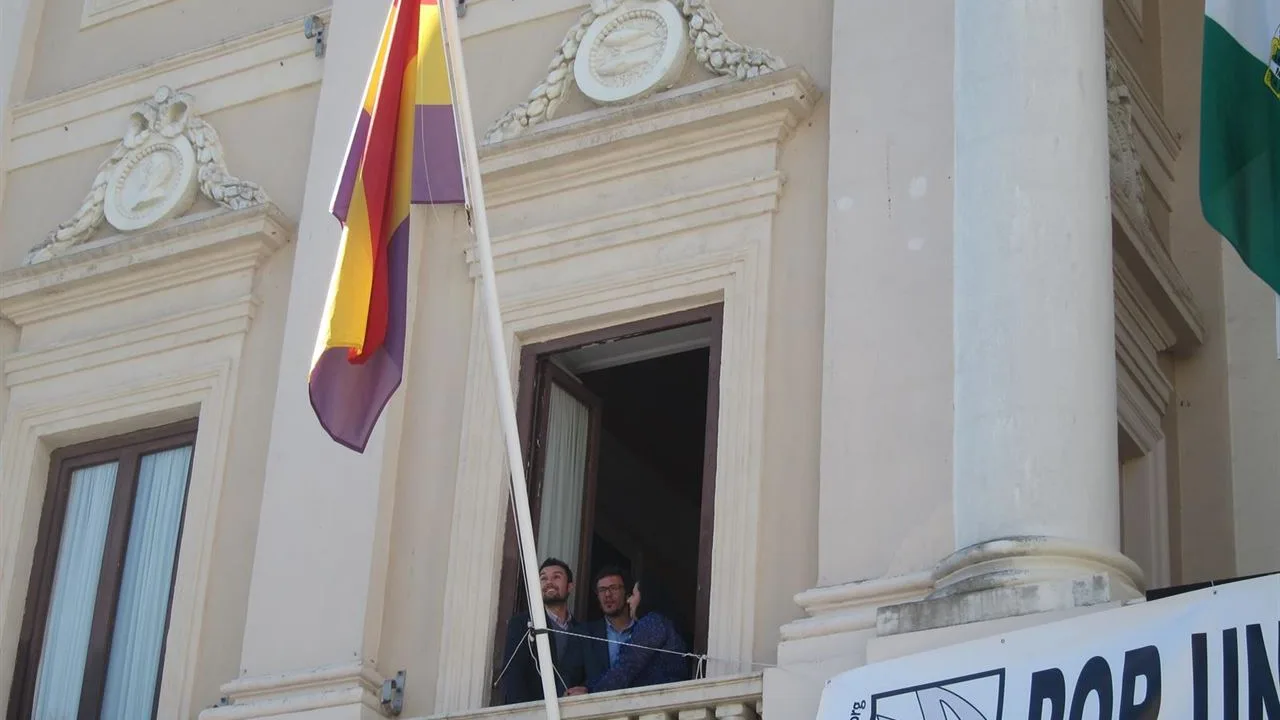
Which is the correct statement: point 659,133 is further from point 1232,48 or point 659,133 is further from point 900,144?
point 1232,48

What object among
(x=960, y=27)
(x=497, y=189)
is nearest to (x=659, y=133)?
(x=497, y=189)

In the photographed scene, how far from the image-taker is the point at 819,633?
11.3m

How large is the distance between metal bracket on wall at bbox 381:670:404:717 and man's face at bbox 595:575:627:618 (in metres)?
1.08

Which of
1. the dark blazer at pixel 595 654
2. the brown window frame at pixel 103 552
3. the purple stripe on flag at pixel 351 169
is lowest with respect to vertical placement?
the dark blazer at pixel 595 654

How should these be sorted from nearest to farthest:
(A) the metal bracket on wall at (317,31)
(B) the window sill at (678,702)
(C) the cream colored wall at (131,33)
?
(B) the window sill at (678,702)
(A) the metal bracket on wall at (317,31)
(C) the cream colored wall at (131,33)

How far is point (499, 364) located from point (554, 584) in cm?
155

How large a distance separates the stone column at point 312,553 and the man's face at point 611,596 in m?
1.19

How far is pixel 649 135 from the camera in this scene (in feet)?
43.8

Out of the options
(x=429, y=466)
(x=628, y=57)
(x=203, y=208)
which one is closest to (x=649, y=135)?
(x=628, y=57)

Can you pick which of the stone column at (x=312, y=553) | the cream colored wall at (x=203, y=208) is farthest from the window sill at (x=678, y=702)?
the cream colored wall at (x=203, y=208)

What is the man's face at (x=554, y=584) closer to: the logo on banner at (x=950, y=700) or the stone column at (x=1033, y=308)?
the stone column at (x=1033, y=308)

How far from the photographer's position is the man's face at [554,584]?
1268 centimetres

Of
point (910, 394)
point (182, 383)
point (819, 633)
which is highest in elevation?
point (182, 383)

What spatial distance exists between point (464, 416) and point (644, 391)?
169 inches
